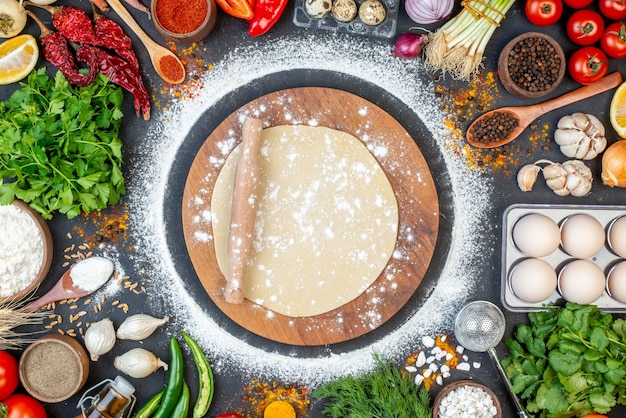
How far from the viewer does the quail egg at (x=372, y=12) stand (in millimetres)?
2510

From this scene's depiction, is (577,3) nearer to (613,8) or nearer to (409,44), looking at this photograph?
(613,8)

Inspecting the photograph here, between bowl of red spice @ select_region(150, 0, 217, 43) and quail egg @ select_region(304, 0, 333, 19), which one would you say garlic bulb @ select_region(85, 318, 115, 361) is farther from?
quail egg @ select_region(304, 0, 333, 19)

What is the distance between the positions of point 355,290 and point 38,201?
1439 millimetres

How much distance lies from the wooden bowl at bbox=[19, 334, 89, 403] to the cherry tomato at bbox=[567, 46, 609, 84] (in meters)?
2.57

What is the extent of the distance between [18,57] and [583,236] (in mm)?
2638

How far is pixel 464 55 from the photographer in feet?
8.32

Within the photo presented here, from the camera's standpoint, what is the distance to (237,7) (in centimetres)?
250

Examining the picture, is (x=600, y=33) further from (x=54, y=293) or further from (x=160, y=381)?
(x=54, y=293)

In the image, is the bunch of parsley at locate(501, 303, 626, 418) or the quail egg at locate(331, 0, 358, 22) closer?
the bunch of parsley at locate(501, 303, 626, 418)

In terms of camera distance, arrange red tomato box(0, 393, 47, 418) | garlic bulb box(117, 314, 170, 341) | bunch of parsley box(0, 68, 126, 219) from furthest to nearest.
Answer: garlic bulb box(117, 314, 170, 341) < red tomato box(0, 393, 47, 418) < bunch of parsley box(0, 68, 126, 219)

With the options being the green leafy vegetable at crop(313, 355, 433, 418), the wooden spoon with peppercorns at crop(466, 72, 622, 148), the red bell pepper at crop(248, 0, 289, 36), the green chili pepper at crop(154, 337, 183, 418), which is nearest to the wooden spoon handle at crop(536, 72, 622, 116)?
the wooden spoon with peppercorns at crop(466, 72, 622, 148)

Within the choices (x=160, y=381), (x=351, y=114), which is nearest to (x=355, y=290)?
(x=351, y=114)

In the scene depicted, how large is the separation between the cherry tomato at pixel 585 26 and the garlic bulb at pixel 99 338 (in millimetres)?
2507

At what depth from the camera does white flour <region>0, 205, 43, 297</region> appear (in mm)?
2436
